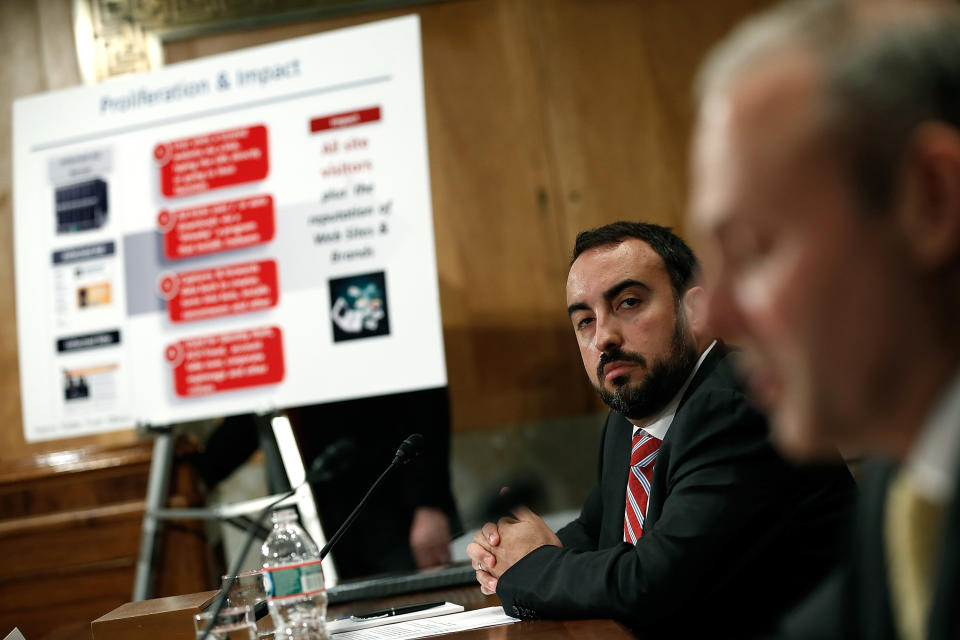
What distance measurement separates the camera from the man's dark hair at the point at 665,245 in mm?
2039

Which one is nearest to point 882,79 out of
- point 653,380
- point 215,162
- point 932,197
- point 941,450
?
point 932,197

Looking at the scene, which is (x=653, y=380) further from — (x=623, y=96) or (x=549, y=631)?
(x=623, y=96)

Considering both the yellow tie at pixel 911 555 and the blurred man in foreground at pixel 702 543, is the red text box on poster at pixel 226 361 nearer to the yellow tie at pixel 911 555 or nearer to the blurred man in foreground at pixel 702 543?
the blurred man in foreground at pixel 702 543

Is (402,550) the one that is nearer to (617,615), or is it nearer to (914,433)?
(617,615)

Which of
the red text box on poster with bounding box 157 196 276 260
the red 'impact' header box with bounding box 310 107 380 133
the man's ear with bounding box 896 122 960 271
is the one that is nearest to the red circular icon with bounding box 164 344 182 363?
the red text box on poster with bounding box 157 196 276 260

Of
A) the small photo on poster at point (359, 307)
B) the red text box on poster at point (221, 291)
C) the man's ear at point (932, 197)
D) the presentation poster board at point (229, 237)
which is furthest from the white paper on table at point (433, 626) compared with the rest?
the red text box on poster at point (221, 291)

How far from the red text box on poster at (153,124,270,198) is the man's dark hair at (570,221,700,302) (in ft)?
4.84

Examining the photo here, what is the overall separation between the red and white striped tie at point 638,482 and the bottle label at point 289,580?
72 cm

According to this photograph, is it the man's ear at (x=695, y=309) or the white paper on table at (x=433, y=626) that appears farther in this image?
the man's ear at (x=695, y=309)

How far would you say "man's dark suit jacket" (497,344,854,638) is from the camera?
1.50m

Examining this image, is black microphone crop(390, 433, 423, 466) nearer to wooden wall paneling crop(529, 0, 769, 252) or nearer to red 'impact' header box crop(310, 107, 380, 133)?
red 'impact' header box crop(310, 107, 380, 133)

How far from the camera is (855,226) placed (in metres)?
0.59

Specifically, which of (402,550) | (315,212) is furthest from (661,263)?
(402,550)

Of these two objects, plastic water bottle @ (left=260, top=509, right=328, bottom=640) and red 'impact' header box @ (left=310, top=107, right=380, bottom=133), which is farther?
red 'impact' header box @ (left=310, top=107, right=380, bottom=133)
